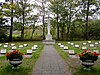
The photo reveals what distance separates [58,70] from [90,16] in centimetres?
2788

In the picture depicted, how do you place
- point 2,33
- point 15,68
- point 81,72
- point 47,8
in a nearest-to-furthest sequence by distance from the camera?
point 81,72, point 15,68, point 2,33, point 47,8

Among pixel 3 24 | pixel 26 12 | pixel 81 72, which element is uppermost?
pixel 26 12

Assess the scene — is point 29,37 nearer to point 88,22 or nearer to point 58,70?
point 88,22

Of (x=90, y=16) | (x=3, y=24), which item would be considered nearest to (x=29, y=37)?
(x=3, y=24)

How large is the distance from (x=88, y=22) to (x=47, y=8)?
25.4 feet

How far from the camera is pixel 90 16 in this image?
3494cm

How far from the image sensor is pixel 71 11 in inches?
1356

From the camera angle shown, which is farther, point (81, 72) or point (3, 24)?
point (3, 24)

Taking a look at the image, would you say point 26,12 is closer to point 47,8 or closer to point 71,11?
point 47,8

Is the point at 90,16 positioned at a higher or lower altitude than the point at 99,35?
higher

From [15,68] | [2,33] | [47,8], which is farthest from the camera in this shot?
[47,8]

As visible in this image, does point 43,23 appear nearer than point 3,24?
No

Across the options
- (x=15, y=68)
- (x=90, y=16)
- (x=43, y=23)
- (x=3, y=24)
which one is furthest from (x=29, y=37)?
(x=15, y=68)

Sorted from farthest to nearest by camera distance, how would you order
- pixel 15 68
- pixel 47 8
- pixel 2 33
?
pixel 47 8
pixel 2 33
pixel 15 68
